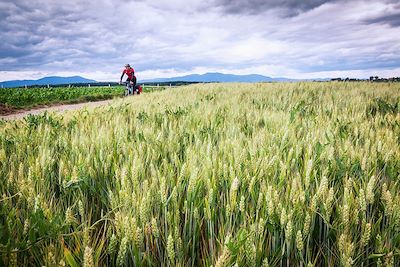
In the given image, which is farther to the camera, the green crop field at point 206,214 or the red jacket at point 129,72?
the red jacket at point 129,72

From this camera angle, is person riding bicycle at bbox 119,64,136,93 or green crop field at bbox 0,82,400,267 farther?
person riding bicycle at bbox 119,64,136,93

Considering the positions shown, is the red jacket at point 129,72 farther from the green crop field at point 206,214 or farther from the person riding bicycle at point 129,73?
the green crop field at point 206,214

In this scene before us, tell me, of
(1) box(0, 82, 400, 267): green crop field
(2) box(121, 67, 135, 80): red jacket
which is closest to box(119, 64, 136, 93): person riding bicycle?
(2) box(121, 67, 135, 80): red jacket

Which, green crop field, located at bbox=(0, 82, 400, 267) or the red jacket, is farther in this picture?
the red jacket

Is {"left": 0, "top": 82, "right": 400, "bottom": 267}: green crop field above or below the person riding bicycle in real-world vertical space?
below

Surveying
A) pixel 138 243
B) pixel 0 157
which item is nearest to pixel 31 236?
pixel 138 243

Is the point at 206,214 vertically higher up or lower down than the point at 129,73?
lower down

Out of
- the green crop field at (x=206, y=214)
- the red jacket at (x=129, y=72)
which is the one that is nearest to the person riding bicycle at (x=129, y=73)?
the red jacket at (x=129, y=72)

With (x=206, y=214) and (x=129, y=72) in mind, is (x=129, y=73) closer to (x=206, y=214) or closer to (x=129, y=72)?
(x=129, y=72)

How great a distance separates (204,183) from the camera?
152cm

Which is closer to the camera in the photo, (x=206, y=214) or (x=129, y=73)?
(x=206, y=214)

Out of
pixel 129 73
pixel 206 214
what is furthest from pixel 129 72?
pixel 206 214

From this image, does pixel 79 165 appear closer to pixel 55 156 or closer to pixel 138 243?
pixel 55 156

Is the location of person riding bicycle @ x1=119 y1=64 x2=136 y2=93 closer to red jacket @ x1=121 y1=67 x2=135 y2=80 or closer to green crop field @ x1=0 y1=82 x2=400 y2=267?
red jacket @ x1=121 y1=67 x2=135 y2=80
